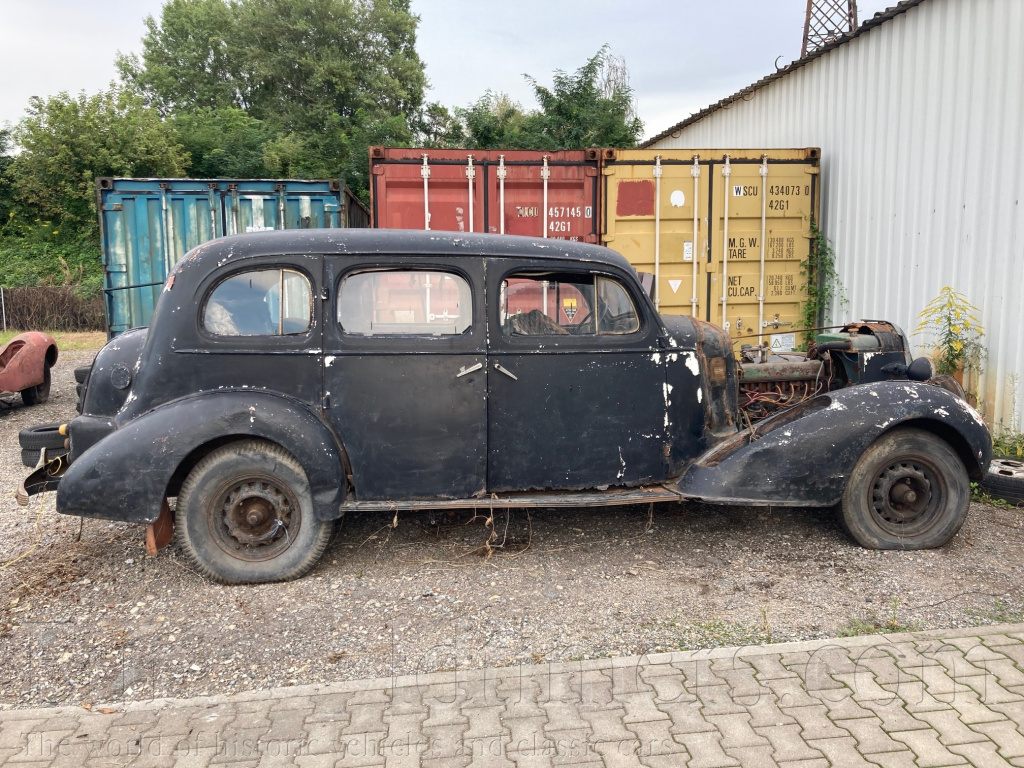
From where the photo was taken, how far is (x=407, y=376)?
428 cm

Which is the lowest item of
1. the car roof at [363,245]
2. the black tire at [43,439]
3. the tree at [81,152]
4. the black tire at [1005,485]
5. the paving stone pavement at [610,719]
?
the paving stone pavement at [610,719]

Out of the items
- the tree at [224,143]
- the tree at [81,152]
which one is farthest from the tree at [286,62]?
the tree at [81,152]

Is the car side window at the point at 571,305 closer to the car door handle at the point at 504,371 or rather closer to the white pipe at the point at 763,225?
the car door handle at the point at 504,371

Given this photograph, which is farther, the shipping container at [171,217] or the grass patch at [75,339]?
the grass patch at [75,339]

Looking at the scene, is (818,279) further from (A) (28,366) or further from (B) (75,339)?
(B) (75,339)

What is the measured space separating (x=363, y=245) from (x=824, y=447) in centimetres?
297

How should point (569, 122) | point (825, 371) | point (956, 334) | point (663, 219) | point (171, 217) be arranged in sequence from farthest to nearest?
1. point (569, 122)
2. point (171, 217)
3. point (663, 219)
4. point (956, 334)
5. point (825, 371)

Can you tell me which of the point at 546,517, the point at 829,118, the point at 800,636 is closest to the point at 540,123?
the point at 829,118

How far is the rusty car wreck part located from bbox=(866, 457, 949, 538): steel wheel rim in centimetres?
944

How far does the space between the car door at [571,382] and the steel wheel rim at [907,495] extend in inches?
52.3

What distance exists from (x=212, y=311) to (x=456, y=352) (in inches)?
55.8

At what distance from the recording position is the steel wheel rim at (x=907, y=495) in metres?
4.53

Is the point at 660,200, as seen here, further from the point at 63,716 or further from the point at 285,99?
the point at 285,99

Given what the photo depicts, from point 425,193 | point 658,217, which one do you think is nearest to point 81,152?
point 425,193
